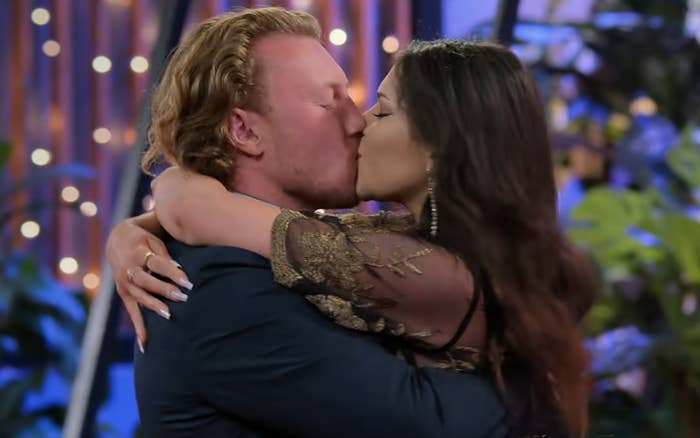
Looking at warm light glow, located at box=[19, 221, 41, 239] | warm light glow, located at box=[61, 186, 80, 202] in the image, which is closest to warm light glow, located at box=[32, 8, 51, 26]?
warm light glow, located at box=[61, 186, 80, 202]

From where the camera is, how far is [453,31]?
383cm

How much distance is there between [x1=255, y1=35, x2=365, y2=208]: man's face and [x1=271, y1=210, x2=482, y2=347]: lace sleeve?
18 cm

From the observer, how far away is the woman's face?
1.33 meters

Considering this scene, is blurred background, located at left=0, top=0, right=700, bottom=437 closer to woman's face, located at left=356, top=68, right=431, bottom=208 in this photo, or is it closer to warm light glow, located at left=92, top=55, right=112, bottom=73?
warm light glow, located at left=92, top=55, right=112, bottom=73

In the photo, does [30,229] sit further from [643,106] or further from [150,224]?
[150,224]

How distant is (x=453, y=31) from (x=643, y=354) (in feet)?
4.22

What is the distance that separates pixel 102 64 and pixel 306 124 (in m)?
2.99

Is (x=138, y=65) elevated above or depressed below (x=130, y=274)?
below

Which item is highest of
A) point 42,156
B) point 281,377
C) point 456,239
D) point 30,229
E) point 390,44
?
point 456,239

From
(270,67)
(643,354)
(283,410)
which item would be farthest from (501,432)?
(643,354)

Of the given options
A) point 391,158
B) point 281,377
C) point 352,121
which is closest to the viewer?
point 281,377

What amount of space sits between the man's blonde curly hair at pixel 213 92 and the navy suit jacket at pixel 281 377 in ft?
0.60

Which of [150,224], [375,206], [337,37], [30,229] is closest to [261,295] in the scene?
[150,224]

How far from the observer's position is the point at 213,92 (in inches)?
54.9
